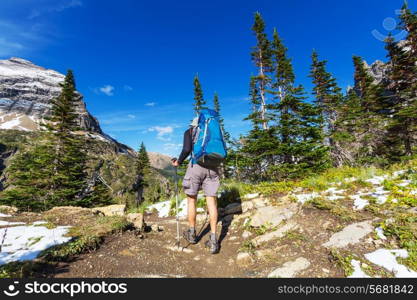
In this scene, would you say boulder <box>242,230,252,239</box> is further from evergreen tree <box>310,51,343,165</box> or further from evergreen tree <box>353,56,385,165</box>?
evergreen tree <box>310,51,343,165</box>

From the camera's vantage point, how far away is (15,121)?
6954 inches

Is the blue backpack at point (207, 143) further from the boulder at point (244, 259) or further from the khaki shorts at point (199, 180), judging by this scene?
the boulder at point (244, 259)

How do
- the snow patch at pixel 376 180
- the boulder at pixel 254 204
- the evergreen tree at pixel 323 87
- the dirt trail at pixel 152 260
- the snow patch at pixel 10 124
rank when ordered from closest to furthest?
the dirt trail at pixel 152 260 < the snow patch at pixel 376 180 < the boulder at pixel 254 204 < the evergreen tree at pixel 323 87 < the snow patch at pixel 10 124

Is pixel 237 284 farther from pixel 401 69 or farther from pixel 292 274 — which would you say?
pixel 401 69

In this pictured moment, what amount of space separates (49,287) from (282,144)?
11675mm

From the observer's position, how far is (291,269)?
273 centimetres

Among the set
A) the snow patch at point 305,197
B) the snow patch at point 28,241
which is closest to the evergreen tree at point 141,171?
the snow patch at point 28,241

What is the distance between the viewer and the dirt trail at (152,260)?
273cm

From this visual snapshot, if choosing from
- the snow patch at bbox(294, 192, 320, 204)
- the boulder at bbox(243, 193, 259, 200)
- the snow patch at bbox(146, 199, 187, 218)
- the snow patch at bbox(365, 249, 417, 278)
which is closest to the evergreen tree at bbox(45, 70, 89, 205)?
the snow patch at bbox(146, 199, 187, 218)

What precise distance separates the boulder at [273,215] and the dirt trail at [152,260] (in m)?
0.63

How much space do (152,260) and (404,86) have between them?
26.2 meters

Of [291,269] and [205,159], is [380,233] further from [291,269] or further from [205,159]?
[205,159]

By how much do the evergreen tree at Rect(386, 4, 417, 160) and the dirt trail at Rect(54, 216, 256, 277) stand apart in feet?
63.4

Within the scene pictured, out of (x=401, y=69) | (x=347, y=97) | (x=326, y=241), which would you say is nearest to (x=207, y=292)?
(x=326, y=241)
